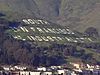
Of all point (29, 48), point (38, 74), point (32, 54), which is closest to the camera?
point (38, 74)

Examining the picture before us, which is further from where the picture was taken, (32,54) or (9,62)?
(32,54)

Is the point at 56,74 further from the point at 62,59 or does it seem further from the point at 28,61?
the point at 62,59

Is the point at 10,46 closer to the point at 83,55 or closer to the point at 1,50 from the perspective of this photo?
the point at 1,50

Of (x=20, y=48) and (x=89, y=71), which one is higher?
(x=20, y=48)

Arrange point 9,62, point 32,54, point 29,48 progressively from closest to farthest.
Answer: point 9,62 → point 32,54 → point 29,48

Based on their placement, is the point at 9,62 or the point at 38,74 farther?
the point at 9,62

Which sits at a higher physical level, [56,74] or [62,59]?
[62,59]

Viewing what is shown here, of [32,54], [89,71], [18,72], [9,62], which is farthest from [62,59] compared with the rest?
[18,72]

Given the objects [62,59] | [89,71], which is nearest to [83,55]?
[62,59]

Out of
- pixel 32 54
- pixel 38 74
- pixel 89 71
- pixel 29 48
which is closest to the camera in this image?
pixel 38 74
